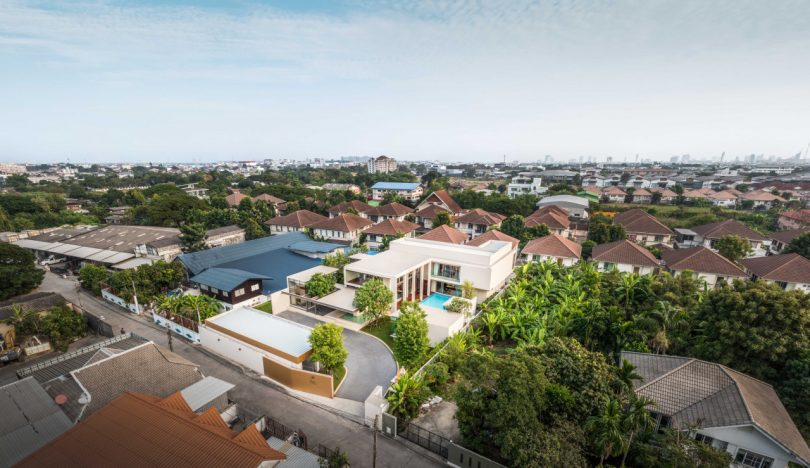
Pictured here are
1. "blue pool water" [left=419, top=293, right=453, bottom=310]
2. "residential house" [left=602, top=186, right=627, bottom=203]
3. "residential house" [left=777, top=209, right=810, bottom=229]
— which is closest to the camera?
"blue pool water" [left=419, top=293, right=453, bottom=310]

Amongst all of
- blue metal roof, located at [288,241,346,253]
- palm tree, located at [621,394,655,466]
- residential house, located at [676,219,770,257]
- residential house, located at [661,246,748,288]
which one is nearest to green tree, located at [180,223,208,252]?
blue metal roof, located at [288,241,346,253]

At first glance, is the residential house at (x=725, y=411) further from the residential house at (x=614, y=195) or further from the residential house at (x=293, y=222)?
the residential house at (x=614, y=195)

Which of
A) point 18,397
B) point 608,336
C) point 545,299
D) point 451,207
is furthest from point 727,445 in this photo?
point 451,207

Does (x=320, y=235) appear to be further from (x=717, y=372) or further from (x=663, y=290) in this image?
(x=717, y=372)

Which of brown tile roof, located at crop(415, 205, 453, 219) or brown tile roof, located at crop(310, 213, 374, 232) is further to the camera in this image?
brown tile roof, located at crop(415, 205, 453, 219)

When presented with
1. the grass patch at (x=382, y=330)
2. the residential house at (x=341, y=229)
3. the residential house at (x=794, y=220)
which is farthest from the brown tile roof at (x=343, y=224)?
the residential house at (x=794, y=220)

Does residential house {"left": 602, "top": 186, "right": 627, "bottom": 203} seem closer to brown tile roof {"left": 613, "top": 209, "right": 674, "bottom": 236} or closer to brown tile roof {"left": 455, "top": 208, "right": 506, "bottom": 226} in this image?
brown tile roof {"left": 613, "top": 209, "right": 674, "bottom": 236}
